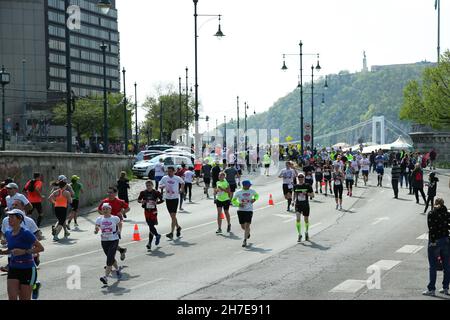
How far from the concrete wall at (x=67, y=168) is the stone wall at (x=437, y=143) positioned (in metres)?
42.5

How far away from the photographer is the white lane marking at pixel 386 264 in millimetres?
15623

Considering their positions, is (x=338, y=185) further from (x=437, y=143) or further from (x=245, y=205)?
(x=437, y=143)

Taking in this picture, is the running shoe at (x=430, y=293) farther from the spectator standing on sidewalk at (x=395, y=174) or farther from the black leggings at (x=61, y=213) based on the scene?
the spectator standing on sidewalk at (x=395, y=174)

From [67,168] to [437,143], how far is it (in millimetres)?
52438

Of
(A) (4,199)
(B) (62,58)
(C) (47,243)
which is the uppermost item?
(B) (62,58)

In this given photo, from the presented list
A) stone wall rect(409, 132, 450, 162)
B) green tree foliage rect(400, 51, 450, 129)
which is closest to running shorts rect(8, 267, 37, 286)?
green tree foliage rect(400, 51, 450, 129)

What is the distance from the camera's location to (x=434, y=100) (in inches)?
2746

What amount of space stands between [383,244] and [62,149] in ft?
192

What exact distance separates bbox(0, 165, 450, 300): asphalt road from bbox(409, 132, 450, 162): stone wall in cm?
4864

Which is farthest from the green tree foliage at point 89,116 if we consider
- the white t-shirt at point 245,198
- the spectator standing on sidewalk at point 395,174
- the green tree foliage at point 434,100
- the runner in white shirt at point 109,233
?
the runner in white shirt at point 109,233

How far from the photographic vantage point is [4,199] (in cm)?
2062
